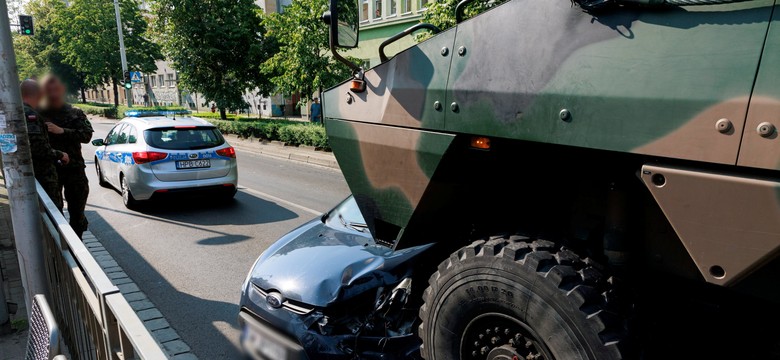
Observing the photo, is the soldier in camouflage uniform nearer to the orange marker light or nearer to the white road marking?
the white road marking

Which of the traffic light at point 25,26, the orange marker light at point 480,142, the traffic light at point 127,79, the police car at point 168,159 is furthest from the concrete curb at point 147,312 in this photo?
the traffic light at point 127,79

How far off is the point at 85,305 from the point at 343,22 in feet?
6.40

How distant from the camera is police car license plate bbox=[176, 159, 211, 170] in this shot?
796cm

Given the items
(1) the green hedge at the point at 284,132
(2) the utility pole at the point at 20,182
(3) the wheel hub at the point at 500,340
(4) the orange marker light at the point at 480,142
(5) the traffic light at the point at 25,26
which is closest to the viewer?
(3) the wheel hub at the point at 500,340

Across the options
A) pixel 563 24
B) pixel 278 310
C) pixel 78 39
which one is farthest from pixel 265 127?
pixel 78 39

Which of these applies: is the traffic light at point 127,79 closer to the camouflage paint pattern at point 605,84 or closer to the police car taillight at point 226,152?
the police car taillight at point 226,152

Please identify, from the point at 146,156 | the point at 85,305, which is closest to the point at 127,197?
the point at 146,156

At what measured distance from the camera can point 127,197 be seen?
820 cm

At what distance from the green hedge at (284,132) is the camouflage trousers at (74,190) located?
8.26 meters

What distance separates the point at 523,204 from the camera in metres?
2.54

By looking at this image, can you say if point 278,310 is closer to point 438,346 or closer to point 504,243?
point 438,346

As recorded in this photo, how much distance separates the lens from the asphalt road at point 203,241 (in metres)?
4.25

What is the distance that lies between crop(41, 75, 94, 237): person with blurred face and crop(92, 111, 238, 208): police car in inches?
102

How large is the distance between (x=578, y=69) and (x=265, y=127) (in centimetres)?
1818
